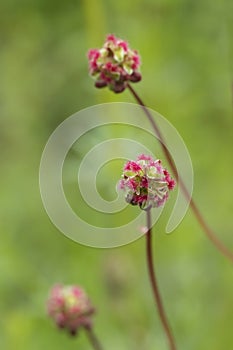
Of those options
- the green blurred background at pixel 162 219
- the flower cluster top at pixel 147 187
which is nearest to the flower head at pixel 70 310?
the green blurred background at pixel 162 219

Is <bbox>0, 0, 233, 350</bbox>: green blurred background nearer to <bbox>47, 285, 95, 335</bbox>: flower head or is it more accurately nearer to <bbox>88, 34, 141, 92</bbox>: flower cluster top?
<bbox>47, 285, 95, 335</bbox>: flower head

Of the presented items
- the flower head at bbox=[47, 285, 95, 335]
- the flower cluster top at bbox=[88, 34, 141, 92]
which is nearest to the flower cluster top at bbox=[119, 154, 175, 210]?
the flower cluster top at bbox=[88, 34, 141, 92]

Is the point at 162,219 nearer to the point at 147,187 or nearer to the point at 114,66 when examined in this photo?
the point at 114,66

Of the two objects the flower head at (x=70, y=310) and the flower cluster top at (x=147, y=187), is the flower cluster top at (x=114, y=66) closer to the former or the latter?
the flower cluster top at (x=147, y=187)

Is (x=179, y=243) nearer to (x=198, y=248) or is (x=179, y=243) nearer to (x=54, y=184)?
(x=198, y=248)

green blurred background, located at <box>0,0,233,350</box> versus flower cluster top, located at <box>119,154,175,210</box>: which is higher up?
green blurred background, located at <box>0,0,233,350</box>

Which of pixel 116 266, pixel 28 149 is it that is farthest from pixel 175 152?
pixel 28 149
